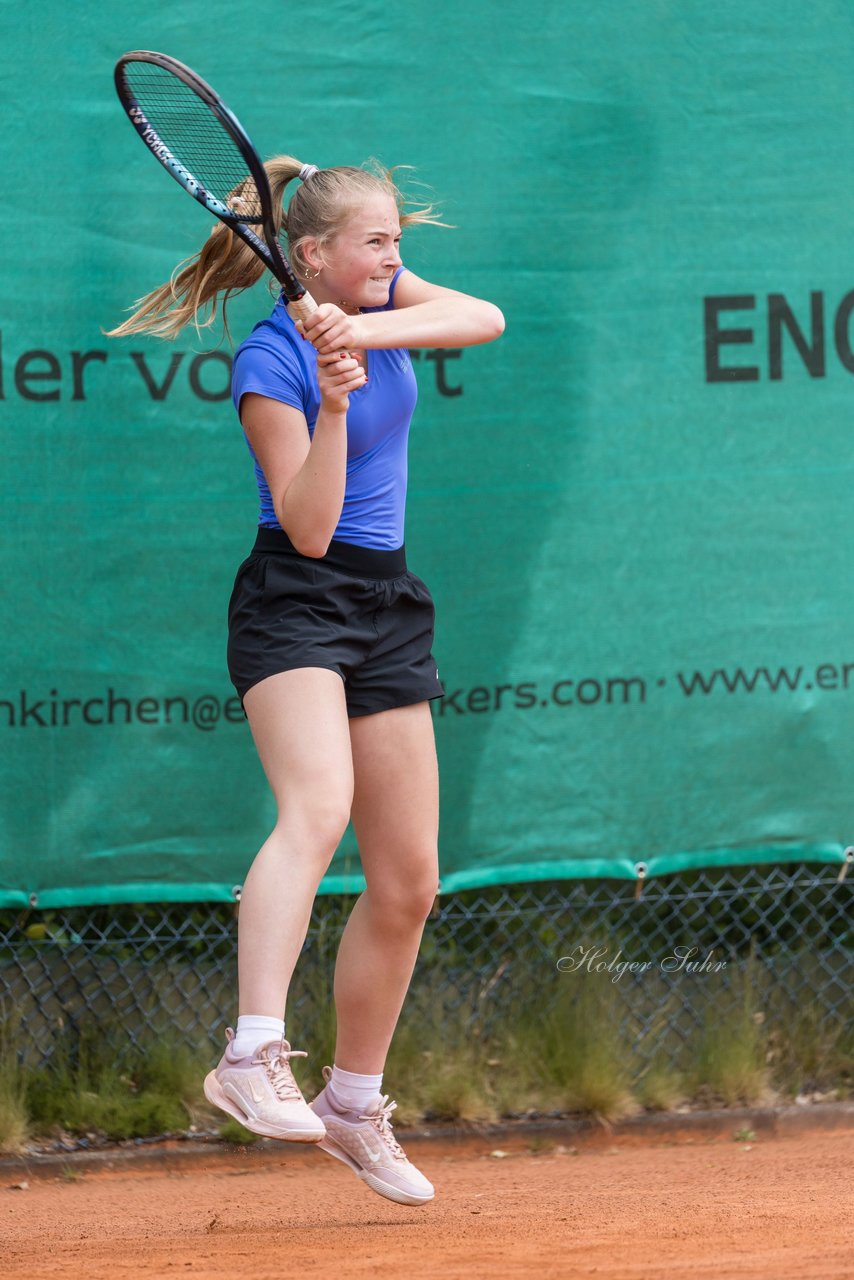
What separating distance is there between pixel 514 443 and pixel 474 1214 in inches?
72.7

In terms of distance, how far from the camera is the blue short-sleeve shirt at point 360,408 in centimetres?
263

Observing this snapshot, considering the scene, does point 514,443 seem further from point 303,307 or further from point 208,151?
point 303,307

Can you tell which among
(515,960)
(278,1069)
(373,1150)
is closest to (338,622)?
(278,1069)

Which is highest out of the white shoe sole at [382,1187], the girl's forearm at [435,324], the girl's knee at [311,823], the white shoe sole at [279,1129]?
the girl's forearm at [435,324]

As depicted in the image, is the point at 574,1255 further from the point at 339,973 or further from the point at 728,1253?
the point at 339,973

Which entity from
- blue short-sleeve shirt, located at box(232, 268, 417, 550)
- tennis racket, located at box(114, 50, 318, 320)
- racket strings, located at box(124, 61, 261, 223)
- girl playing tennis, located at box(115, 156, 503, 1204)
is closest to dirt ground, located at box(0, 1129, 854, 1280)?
girl playing tennis, located at box(115, 156, 503, 1204)

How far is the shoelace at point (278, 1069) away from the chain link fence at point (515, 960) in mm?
1454

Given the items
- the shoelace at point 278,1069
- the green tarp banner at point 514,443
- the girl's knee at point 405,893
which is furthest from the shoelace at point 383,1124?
the green tarp banner at point 514,443

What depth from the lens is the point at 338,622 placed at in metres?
2.68

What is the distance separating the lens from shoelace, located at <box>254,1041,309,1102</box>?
2439 millimetres

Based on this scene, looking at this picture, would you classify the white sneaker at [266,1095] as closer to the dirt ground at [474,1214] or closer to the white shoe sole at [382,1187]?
the dirt ground at [474,1214]

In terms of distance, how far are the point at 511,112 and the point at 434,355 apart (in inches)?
25.2

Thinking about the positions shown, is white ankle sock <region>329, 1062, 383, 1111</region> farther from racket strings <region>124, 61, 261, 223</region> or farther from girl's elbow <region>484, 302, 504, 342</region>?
racket strings <region>124, 61, 261, 223</region>

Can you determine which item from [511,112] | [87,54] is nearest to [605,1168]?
[511,112]
